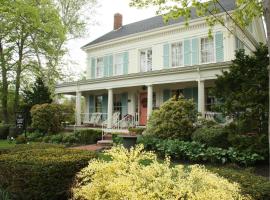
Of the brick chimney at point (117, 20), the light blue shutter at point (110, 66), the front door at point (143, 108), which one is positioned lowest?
the front door at point (143, 108)

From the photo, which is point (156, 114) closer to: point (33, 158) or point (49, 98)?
point (33, 158)

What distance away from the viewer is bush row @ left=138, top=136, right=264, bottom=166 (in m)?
8.84

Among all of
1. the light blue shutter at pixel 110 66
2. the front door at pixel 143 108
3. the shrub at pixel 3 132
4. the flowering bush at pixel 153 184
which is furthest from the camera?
the light blue shutter at pixel 110 66

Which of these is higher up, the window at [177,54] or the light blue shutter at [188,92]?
the window at [177,54]

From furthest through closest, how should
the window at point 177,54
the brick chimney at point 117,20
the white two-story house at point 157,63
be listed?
the brick chimney at point 117,20 < the window at point 177,54 < the white two-story house at point 157,63

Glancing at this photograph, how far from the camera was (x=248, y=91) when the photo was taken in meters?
9.19

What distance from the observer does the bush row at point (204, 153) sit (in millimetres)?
8844

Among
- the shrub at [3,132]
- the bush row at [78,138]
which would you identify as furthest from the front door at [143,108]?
the shrub at [3,132]

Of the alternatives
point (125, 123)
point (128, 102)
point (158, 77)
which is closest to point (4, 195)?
point (158, 77)

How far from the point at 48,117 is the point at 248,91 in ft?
42.3

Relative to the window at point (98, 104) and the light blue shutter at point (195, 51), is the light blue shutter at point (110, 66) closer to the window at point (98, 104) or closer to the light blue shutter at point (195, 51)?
the window at point (98, 104)

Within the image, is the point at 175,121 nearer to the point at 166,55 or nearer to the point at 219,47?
the point at 219,47

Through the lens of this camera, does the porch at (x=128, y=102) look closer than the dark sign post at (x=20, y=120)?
Yes

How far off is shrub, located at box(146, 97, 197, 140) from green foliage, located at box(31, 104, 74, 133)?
8.23 metres
